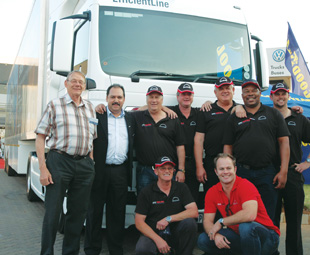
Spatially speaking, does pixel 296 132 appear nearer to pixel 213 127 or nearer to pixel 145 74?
pixel 213 127

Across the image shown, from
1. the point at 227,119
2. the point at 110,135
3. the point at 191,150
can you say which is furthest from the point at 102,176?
the point at 227,119

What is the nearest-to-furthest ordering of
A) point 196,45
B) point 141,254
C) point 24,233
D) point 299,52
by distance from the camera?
point 141,254, point 196,45, point 24,233, point 299,52

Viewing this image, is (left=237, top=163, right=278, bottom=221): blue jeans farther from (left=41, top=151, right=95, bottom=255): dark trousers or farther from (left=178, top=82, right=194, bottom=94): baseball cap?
(left=41, top=151, right=95, bottom=255): dark trousers

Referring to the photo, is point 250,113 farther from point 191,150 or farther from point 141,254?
point 141,254

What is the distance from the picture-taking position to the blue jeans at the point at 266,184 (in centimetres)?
379

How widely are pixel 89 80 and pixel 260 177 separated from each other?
82.4 inches

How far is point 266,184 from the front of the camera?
3.79m

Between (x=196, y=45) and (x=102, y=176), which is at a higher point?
(x=196, y=45)

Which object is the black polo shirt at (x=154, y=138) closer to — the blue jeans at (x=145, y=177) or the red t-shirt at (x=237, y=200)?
the blue jeans at (x=145, y=177)

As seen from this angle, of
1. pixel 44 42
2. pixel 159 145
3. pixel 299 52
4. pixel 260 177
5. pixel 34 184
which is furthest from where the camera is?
pixel 299 52

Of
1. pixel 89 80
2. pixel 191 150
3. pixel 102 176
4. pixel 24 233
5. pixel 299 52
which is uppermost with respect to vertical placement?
pixel 299 52

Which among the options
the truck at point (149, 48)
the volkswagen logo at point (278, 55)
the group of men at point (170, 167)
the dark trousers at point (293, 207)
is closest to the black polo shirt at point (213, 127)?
the group of men at point (170, 167)

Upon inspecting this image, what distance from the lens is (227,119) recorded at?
4.01 m

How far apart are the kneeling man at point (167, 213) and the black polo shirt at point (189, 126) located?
0.55 metres
